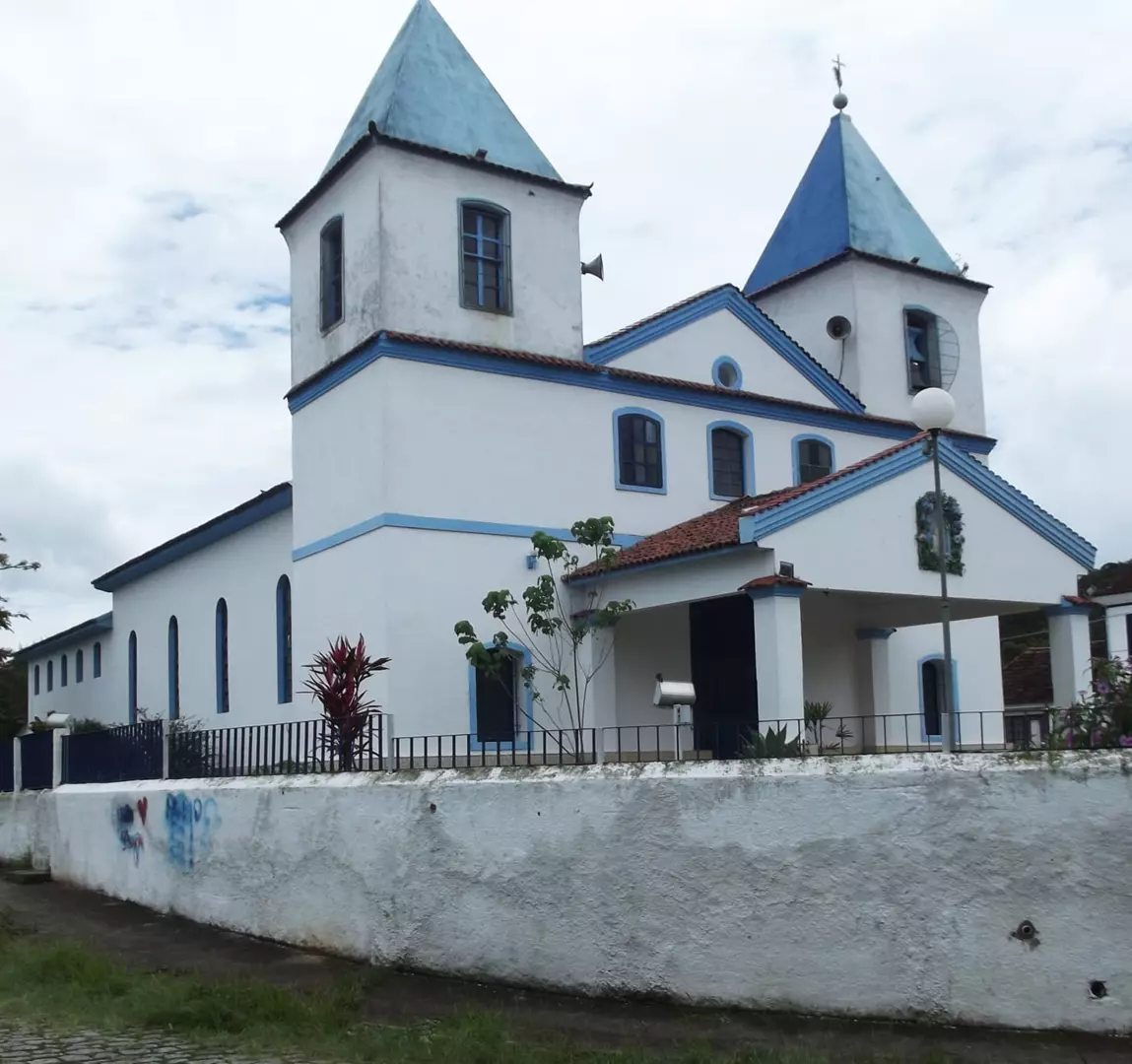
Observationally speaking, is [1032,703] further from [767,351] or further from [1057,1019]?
[1057,1019]

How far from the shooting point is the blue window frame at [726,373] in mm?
21500

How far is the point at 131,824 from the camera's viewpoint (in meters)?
15.1

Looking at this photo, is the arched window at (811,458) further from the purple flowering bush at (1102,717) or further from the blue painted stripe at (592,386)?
the purple flowering bush at (1102,717)

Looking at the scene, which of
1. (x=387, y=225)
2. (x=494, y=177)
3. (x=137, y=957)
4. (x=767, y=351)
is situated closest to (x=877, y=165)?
(x=767, y=351)

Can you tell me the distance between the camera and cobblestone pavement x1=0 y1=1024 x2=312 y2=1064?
834 centimetres

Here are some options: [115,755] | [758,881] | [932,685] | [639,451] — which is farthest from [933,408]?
[932,685]

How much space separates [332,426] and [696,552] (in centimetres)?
581

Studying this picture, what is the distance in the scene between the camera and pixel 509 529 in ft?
61.4

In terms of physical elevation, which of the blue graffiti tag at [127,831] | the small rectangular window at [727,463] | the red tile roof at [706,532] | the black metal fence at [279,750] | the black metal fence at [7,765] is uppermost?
the small rectangular window at [727,463]

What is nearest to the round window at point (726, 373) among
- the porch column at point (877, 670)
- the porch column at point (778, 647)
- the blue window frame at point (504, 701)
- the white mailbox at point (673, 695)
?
the porch column at point (877, 670)

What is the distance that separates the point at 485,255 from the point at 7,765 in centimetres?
997

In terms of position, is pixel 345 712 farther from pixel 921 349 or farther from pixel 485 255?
pixel 921 349

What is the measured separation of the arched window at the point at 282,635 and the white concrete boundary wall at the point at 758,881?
9.80 m

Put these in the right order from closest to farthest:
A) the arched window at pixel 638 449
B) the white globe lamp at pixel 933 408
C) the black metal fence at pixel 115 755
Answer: the white globe lamp at pixel 933 408
the black metal fence at pixel 115 755
the arched window at pixel 638 449
